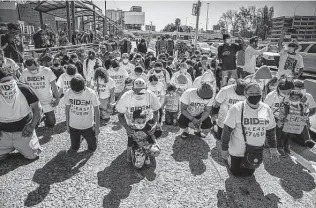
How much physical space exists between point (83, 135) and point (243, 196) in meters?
3.04

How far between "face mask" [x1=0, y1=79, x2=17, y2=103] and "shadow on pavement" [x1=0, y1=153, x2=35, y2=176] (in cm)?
103

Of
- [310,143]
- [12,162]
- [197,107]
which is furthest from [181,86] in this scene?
[12,162]

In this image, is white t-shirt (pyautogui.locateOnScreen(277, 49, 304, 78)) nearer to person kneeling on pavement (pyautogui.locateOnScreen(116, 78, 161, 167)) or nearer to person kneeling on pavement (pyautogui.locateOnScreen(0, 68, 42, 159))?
person kneeling on pavement (pyautogui.locateOnScreen(116, 78, 161, 167))

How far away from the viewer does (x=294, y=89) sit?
512 cm

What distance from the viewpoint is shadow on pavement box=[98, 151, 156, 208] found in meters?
3.66

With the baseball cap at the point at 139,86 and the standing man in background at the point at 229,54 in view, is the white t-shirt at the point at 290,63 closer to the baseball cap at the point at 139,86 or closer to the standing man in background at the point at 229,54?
the standing man in background at the point at 229,54

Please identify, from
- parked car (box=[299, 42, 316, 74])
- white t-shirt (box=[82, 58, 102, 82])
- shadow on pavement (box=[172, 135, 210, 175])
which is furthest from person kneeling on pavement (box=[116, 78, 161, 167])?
parked car (box=[299, 42, 316, 74])

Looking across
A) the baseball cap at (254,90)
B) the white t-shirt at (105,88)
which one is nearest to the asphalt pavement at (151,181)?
the baseball cap at (254,90)

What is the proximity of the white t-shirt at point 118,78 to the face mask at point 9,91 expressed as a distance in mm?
3735

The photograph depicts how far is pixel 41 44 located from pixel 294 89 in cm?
1061

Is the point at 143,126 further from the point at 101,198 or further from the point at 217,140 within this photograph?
the point at 217,140

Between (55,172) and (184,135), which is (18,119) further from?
(184,135)

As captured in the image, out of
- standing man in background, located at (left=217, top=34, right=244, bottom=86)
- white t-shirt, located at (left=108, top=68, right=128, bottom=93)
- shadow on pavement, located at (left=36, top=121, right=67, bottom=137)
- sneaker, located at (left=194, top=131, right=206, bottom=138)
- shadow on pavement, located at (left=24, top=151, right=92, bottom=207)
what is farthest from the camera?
standing man in background, located at (left=217, top=34, right=244, bottom=86)

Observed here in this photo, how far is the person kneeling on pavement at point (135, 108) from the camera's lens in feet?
14.6
